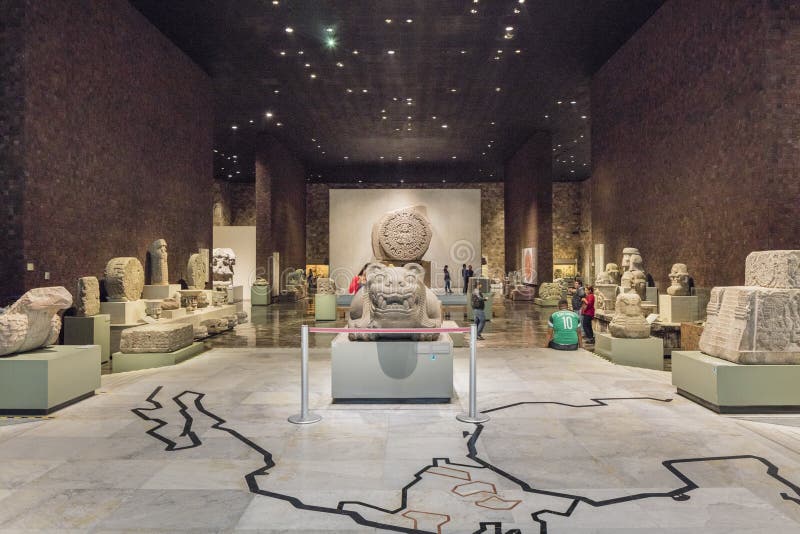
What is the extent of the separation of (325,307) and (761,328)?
11279 millimetres

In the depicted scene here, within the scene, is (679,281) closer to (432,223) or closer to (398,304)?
(398,304)

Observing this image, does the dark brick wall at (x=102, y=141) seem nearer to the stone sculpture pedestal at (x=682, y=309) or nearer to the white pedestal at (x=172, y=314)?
the white pedestal at (x=172, y=314)

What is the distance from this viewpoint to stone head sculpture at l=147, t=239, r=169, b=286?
36.8 feet

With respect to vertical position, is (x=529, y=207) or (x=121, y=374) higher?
(x=529, y=207)

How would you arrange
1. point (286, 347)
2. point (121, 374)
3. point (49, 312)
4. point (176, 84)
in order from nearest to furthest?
point (49, 312)
point (121, 374)
point (286, 347)
point (176, 84)

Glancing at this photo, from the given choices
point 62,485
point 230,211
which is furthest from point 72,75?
point 230,211

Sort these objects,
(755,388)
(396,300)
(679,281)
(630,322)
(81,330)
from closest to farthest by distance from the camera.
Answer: (755,388) < (396,300) < (630,322) < (81,330) < (679,281)

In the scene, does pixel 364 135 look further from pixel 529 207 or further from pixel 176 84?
pixel 176 84

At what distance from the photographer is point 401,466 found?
12.7ft

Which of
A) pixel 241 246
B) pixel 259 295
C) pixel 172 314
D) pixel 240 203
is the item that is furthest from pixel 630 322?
pixel 240 203

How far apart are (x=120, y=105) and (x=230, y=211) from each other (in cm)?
2298

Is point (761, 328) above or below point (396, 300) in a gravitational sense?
below

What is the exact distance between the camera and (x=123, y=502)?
130 inches

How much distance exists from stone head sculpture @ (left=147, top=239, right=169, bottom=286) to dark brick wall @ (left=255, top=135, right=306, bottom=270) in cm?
873
